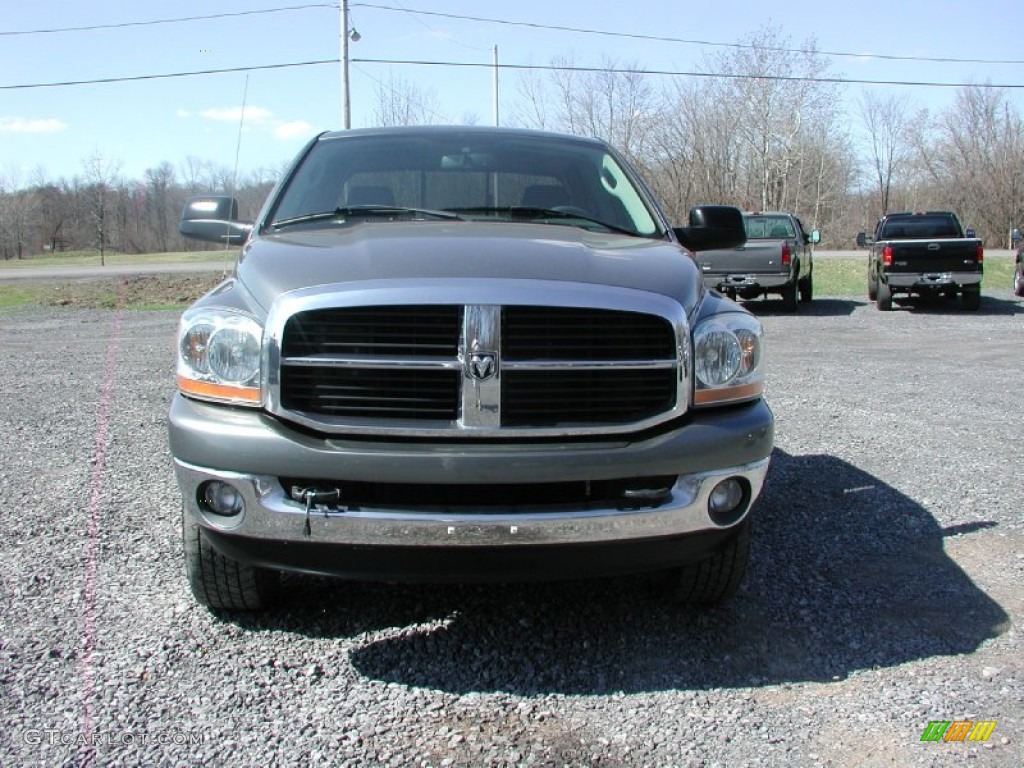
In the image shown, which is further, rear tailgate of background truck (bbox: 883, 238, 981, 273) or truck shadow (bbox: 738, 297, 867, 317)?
truck shadow (bbox: 738, 297, 867, 317)

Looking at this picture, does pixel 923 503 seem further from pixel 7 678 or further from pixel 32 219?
pixel 32 219

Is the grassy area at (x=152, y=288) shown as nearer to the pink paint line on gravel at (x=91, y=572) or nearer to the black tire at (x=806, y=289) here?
the black tire at (x=806, y=289)

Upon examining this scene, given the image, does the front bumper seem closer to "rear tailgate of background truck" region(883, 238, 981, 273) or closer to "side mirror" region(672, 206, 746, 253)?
"side mirror" region(672, 206, 746, 253)

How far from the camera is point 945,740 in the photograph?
8.54ft

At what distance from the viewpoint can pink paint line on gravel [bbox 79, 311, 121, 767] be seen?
263 centimetres

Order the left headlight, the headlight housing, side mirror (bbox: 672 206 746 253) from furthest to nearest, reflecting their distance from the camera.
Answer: side mirror (bbox: 672 206 746 253) < the headlight housing < the left headlight

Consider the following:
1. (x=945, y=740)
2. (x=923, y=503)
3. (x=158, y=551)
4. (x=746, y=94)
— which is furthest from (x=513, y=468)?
(x=746, y=94)

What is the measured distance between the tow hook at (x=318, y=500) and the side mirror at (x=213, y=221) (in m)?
2.03

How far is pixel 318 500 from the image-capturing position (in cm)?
272

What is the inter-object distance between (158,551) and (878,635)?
9.73 feet

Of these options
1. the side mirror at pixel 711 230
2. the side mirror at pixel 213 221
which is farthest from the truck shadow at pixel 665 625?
the side mirror at pixel 213 221

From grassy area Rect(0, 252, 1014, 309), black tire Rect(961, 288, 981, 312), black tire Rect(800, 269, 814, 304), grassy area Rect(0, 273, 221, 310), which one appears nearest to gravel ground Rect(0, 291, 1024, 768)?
black tire Rect(961, 288, 981, 312)

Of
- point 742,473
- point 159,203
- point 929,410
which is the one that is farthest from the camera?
point 159,203

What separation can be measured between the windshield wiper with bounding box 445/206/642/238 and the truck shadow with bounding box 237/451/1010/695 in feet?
4.88
